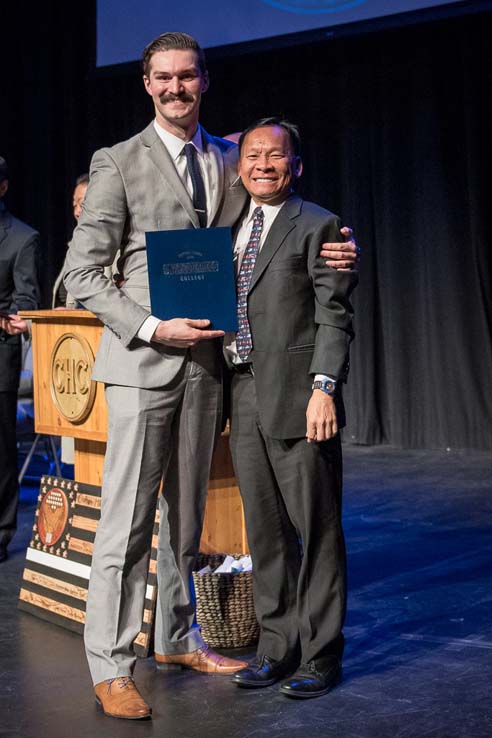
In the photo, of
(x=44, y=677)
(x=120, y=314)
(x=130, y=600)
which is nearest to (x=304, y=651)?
(x=130, y=600)

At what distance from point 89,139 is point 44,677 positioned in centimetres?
639

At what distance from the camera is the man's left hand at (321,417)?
2.76 meters

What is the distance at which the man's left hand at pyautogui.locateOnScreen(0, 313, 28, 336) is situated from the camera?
15.0 ft

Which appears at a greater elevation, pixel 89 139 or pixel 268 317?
pixel 89 139

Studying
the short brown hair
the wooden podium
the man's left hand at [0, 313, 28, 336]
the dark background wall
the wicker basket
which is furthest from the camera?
the dark background wall

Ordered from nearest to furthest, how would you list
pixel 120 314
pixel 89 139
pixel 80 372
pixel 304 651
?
pixel 120 314
pixel 304 651
pixel 80 372
pixel 89 139

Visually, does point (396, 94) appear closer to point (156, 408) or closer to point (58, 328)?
point (58, 328)

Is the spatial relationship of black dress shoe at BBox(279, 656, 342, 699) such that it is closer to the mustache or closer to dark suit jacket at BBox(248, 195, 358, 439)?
dark suit jacket at BBox(248, 195, 358, 439)

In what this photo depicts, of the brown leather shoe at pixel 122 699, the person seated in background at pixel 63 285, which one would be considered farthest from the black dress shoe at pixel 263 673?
the person seated in background at pixel 63 285

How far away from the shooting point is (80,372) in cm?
368

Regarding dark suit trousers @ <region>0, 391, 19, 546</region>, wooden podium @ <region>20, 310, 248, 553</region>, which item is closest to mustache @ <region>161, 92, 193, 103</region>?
wooden podium @ <region>20, 310, 248, 553</region>

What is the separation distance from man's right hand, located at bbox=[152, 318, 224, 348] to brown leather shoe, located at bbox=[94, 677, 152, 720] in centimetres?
92

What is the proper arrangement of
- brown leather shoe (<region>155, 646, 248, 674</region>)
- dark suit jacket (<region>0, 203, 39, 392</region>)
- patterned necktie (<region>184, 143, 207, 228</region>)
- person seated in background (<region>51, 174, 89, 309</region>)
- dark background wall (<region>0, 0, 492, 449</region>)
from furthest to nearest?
1. dark background wall (<region>0, 0, 492, 449</region>)
2. person seated in background (<region>51, 174, 89, 309</region>)
3. dark suit jacket (<region>0, 203, 39, 392</region>)
4. brown leather shoe (<region>155, 646, 248, 674</region>)
5. patterned necktie (<region>184, 143, 207, 228</region>)

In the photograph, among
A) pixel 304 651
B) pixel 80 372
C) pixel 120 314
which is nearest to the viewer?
pixel 120 314
